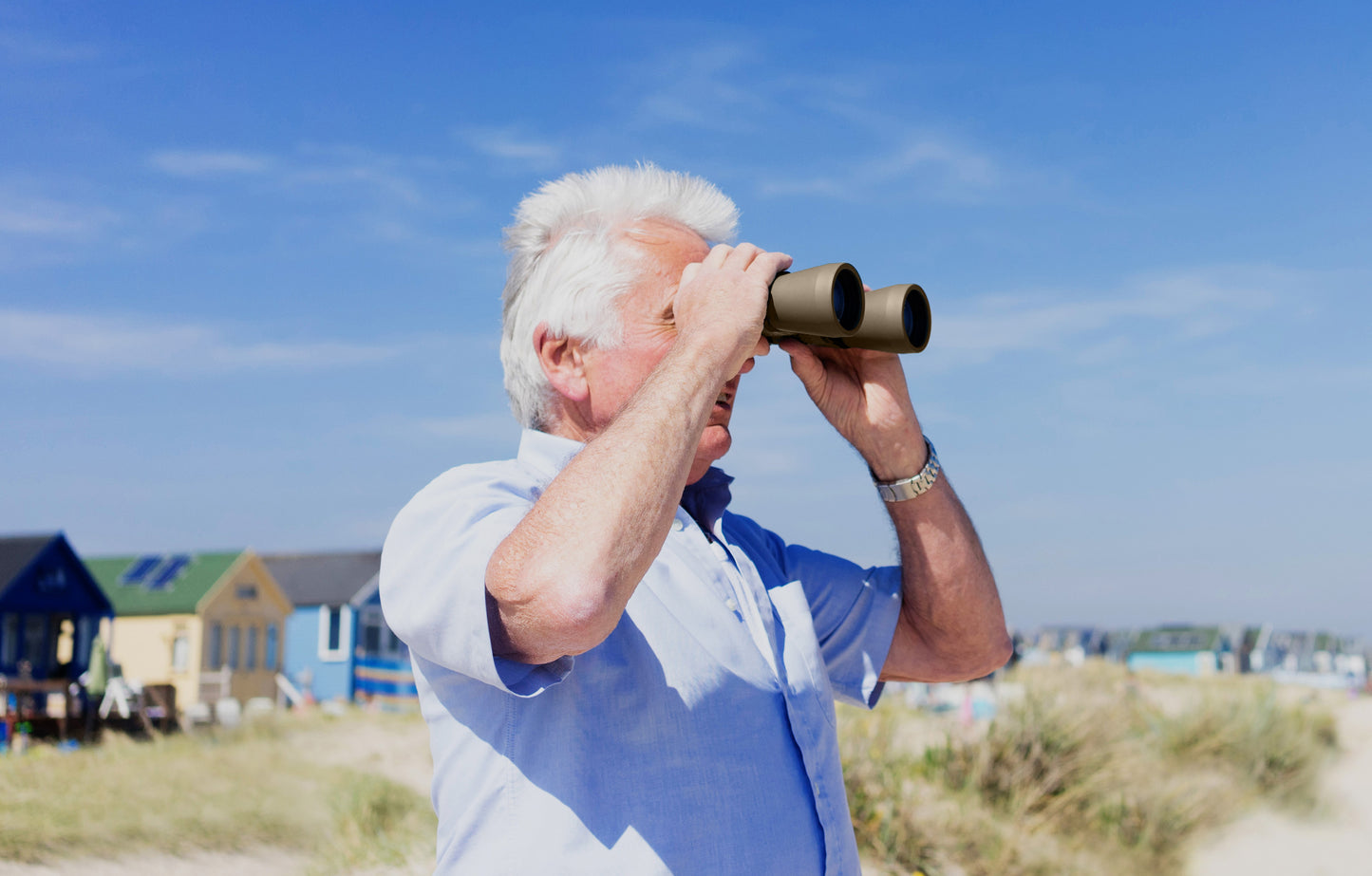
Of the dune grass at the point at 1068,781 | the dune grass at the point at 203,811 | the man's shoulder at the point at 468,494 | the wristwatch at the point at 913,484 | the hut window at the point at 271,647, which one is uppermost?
the wristwatch at the point at 913,484

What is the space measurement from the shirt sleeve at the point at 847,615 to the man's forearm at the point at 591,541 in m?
0.67

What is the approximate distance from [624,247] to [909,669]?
936mm

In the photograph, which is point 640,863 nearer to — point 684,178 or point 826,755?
point 826,755

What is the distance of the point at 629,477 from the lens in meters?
1.27

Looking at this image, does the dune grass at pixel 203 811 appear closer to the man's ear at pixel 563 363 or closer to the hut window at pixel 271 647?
the man's ear at pixel 563 363

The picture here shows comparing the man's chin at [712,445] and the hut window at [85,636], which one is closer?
the man's chin at [712,445]

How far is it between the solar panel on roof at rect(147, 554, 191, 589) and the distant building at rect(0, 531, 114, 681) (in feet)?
8.39

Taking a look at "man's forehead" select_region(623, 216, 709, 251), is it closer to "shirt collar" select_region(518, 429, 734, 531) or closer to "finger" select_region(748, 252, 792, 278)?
"finger" select_region(748, 252, 792, 278)

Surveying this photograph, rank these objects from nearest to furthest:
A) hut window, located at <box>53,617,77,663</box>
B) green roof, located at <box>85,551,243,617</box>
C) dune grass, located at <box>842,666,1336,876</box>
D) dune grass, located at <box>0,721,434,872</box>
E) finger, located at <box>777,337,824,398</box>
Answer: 1. finger, located at <box>777,337,824,398</box>
2. dune grass, located at <box>842,666,1336,876</box>
3. dune grass, located at <box>0,721,434,872</box>
4. hut window, located at <box>53,617,77,663</box>
5. green roof, located at <box>85,551,243,617</box>

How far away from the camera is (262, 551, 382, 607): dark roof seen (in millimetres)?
20078

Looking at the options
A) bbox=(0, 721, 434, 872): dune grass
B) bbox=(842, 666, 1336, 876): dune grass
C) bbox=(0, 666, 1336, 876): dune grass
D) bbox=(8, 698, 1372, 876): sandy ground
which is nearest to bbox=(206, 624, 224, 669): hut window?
bbox=(8, 698, 1372, 876): sandy ground

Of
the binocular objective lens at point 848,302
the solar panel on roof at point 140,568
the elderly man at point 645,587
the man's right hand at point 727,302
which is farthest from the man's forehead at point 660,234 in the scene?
the solar panel on roof at point 140,568

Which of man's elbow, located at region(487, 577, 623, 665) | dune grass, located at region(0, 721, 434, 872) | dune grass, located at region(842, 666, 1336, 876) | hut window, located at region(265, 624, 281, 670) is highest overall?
man's elbow, located at region(487, 577, 623, 665)

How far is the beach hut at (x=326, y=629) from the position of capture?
1958cm
